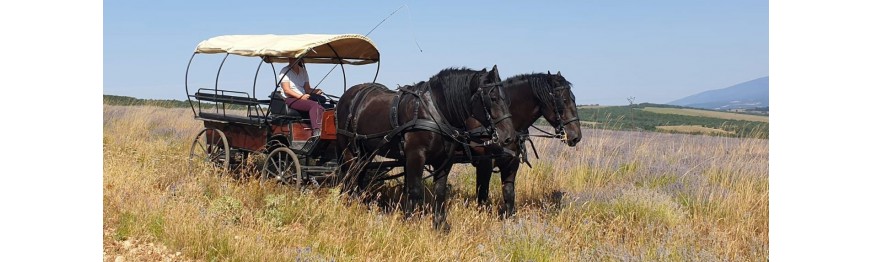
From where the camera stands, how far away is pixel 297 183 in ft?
30.0

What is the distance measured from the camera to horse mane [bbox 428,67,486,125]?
7688mm

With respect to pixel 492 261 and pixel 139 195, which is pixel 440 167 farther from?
pixel 139 195

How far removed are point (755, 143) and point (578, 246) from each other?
9.32m

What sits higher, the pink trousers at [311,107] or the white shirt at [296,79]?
the white shirt at [296,79]

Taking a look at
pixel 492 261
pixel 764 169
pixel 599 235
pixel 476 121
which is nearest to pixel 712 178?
pixel 764 169

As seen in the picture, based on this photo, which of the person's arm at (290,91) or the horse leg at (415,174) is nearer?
the horse leg at (415,174)

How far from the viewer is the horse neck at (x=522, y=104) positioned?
7766 millimetres

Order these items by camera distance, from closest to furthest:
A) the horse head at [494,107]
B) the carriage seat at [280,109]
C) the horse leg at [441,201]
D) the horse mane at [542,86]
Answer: the horse head at [494,107] < the horse mane at [542,86] < the horse leg at [441,201] < the carriage seat at [280,109]

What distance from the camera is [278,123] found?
9703 mm

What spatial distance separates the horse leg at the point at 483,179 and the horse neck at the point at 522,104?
0.86 meters

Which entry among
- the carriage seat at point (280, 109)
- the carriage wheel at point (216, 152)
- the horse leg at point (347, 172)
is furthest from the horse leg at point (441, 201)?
the carriage wheel at point (216, 152)

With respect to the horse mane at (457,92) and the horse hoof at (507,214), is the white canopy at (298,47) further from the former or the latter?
the horse hoof at (507,214)

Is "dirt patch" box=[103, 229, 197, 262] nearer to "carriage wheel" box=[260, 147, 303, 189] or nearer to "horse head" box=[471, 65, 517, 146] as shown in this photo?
"carriage wheel" box=[260, 147, 303, 189]

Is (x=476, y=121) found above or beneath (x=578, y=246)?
above
